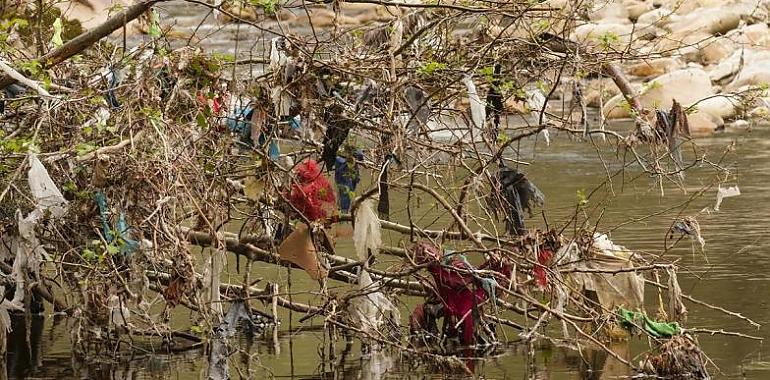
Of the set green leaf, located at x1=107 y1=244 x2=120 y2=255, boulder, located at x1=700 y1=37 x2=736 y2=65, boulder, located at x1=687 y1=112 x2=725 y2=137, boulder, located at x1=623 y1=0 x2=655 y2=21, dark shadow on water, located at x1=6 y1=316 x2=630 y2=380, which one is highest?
boulder, located at x1=623 y1=0 x2=655 y2=21

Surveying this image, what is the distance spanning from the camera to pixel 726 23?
3572cm

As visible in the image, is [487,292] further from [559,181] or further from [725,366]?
[559,181]

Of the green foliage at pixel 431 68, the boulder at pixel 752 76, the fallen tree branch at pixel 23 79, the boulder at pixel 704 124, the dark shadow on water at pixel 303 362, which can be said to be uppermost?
the boulder at pixel 752 76

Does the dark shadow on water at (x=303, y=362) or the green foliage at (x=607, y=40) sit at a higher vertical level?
the green foliage at (x=607, y=40)

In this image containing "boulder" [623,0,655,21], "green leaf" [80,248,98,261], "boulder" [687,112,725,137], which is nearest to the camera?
"green leaf" [80,248,98,261]

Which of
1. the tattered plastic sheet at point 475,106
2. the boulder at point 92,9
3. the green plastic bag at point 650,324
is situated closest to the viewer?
the green plastic bag at point 650,324

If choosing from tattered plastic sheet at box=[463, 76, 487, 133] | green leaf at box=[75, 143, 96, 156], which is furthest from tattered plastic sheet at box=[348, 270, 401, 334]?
green leaf at box=[75, 143, 96, 156]

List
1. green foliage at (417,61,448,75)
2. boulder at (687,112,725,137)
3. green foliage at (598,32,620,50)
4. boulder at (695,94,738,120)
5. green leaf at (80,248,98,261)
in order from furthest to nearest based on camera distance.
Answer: boulder at (695,94,738,120) → boulder at (687,112,725,137) → green foliage at (598,32,620,50) → green foliage at (417,61,448,75) → green leaf at (80,248,98,261)

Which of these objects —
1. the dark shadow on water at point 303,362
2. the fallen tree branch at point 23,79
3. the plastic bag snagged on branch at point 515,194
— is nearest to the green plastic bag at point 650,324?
the dark shadow on water at point 303,362

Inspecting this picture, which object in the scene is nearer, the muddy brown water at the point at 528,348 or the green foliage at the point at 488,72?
Answer: the green foliage at the point at 488,72

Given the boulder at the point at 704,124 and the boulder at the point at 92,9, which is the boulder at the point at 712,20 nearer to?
the boulder at the point at 704,124

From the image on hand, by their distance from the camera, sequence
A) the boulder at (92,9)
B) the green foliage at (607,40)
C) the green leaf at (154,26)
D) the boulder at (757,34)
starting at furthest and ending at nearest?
the boulder at (757,34), the boulder at (92,9), the green foliage at (607,40), the green leaf at (154,26)

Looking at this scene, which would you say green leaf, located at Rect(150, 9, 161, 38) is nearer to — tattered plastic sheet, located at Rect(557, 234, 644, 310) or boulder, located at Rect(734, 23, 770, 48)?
tattered plastic sheet, located at Rect(557, 234, 644, 310)

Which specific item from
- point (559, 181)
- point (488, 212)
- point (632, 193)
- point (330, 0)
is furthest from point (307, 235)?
point (559, 181)
